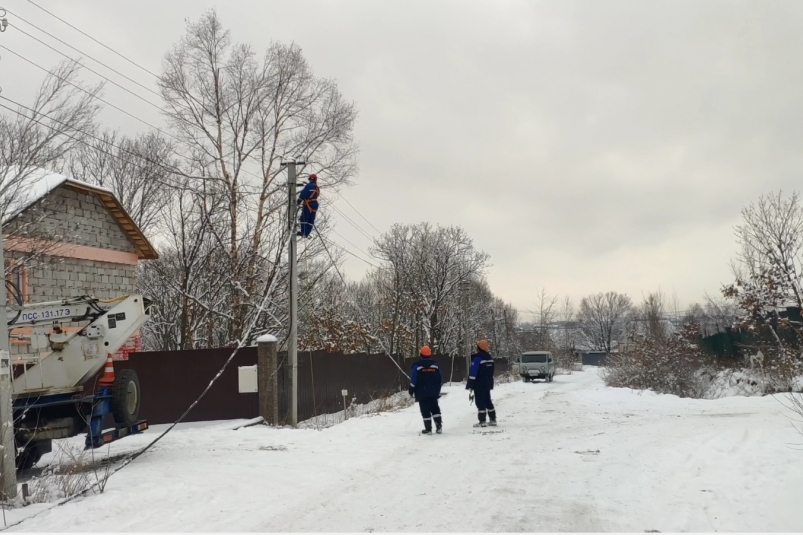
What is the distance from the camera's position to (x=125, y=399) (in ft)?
34.3

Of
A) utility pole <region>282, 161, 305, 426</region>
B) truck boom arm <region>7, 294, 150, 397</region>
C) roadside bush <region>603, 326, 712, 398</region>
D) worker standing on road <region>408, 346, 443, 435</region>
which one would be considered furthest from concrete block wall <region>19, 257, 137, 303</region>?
roadside bush <region>603, 326, 712, 398</region>

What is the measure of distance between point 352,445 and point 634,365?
2014cm

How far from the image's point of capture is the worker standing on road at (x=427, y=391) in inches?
525

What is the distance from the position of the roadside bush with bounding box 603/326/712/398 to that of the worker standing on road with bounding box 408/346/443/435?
14.5 meters

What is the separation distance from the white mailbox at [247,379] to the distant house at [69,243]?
5623 millimetres

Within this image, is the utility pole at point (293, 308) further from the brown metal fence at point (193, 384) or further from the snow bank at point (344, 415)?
the snow bank at point (344, 415)

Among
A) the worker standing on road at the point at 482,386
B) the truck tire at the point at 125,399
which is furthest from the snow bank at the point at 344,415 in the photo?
the truck tire at the point at 125,399

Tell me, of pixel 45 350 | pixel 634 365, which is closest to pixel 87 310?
pixel 45 350

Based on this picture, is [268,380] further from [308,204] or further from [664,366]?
[664,366]

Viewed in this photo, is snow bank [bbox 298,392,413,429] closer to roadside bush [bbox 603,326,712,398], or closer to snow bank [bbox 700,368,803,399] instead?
roadside bush [bbox 603,326,712,398]

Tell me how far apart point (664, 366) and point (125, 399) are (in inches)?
847

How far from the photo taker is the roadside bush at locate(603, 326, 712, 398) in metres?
25.6

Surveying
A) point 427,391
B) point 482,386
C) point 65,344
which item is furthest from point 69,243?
point 482,386

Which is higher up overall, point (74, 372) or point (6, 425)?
point (74, 372)
